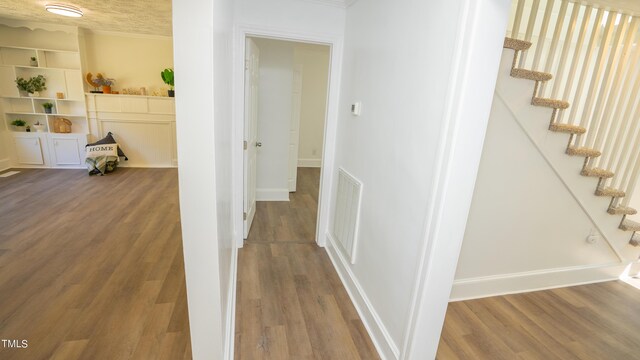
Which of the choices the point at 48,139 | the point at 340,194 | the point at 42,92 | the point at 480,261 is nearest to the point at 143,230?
the point at 340,194

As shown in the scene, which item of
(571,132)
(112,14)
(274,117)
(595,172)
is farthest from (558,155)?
(112,14)

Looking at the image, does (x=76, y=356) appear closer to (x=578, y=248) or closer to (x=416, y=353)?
(x=416, y=353)

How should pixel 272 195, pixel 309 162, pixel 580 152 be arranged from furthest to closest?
pixel 309 162 → pixel 272 195 → pixel 580 152

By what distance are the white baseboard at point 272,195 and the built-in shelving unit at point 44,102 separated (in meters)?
3.58

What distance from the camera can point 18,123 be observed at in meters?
4.93

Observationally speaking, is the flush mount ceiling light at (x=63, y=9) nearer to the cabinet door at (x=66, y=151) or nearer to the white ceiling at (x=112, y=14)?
the white ceiling at (x=112, y=14)

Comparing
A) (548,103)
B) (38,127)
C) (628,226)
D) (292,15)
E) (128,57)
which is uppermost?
(292,15)

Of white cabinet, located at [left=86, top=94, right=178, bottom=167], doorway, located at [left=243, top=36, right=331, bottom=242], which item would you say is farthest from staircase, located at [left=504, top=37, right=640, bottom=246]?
white cabinet, located at [left=86, top=94, right=178, bottom=167]

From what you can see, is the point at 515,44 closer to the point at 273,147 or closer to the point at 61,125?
the point at 273,147

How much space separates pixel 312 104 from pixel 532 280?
483 centimetres

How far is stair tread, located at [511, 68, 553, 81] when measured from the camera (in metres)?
1.85

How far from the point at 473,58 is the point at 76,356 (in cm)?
246

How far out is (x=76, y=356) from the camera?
1604mm

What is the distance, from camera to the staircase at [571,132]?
1.84m
